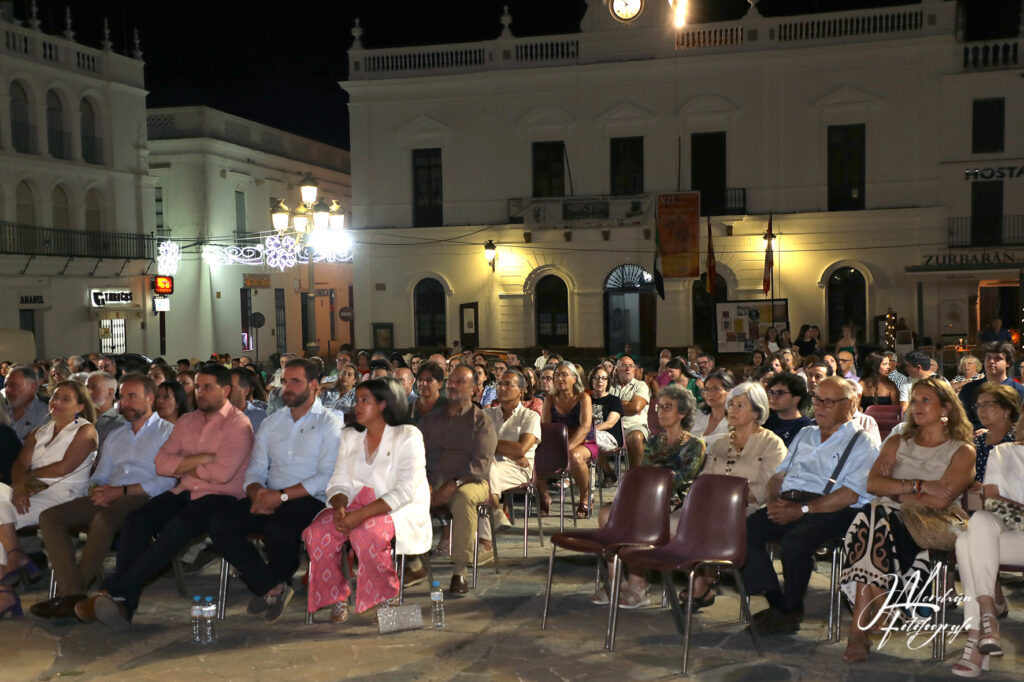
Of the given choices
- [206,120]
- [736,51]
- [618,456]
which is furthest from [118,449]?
[206,120]

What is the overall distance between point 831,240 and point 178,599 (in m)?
23.7

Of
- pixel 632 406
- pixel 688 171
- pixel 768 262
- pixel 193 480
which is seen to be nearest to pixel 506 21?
pixel 688 171

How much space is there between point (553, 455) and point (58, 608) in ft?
13.4

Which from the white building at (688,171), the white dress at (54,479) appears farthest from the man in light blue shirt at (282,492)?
the white building at (688,171)

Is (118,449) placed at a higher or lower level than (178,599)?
higher

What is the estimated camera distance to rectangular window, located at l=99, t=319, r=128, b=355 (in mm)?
30266

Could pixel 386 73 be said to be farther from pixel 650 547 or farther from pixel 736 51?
pixel 650 547

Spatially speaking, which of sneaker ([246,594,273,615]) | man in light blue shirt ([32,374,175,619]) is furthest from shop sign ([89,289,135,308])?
sneaker ([246,594,273,615])

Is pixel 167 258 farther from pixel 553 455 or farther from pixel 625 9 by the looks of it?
pixel 553 455

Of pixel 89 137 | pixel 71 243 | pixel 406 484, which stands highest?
pixel 89 137

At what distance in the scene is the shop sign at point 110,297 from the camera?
2995cm

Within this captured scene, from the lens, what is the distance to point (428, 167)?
30.2 metres

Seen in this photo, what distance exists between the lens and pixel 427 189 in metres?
30.4

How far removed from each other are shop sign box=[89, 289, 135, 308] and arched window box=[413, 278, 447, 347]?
27.7 feet
